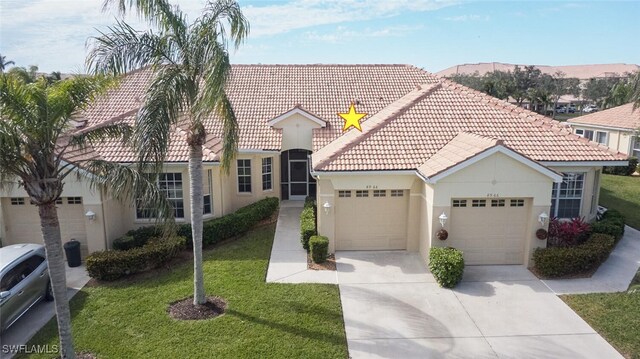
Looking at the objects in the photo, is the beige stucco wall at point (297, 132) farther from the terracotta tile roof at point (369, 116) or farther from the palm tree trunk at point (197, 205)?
the palm tree trunk at point (197, 205)

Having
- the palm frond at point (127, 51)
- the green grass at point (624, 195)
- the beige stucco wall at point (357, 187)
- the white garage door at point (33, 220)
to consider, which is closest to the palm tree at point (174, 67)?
the palm frond at point (127, 51)

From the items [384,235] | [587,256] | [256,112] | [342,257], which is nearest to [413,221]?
[384,235]

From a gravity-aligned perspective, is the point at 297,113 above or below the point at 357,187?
above

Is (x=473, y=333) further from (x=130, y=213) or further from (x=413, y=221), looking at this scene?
(x=130, y=213)

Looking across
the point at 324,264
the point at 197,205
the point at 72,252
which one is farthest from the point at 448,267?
the point at 72,252

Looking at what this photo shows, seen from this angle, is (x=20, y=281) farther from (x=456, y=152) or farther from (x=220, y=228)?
(x=456, y=152)

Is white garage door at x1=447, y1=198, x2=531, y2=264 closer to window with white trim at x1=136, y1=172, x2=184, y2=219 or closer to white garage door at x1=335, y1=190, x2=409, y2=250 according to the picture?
white garage door at x1=335, y1=190, x2=409, y2=250

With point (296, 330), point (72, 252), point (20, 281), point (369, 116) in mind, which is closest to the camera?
point (296, 330)
